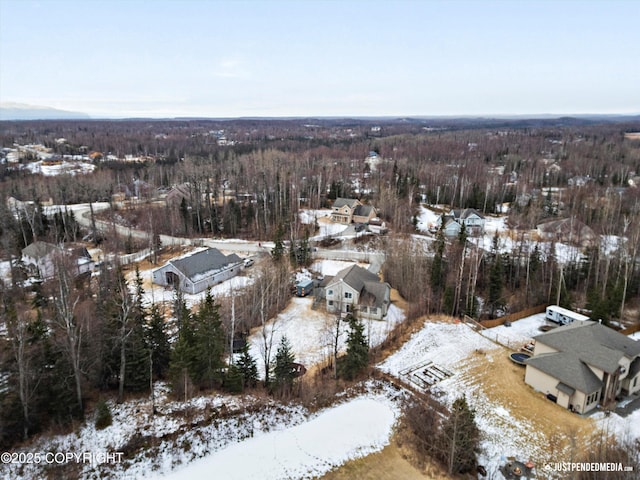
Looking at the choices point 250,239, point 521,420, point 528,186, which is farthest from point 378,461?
point 528,186

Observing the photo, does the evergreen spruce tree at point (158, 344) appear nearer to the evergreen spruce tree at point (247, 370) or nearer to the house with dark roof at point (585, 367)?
the evergreen spruce tree at point (247, 370)

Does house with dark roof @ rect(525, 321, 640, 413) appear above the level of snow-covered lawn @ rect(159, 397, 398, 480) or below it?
above

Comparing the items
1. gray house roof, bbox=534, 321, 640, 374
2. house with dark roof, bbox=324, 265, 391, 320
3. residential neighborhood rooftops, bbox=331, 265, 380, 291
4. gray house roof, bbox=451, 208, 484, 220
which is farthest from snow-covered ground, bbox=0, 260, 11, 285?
gray house roof, bbox=451, 208, 484, 220

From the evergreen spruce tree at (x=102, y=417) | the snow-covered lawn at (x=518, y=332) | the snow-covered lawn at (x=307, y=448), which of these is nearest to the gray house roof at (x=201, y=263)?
the evergreen spruce tree at (x=102, y=417)

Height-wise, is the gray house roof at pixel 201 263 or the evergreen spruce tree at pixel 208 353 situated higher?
the evergreen spruce tree at pixel 208 353

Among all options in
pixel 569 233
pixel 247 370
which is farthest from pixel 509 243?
pixel 247 370

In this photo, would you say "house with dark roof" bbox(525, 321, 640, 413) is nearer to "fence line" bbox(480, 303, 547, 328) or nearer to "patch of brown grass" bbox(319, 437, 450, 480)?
"fence line" bbox(480, 303, 547, 328)

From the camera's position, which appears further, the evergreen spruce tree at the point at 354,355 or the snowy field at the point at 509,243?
the snowy field at the point at 509,243

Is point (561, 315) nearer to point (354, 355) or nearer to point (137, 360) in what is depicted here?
point (354, 355)
